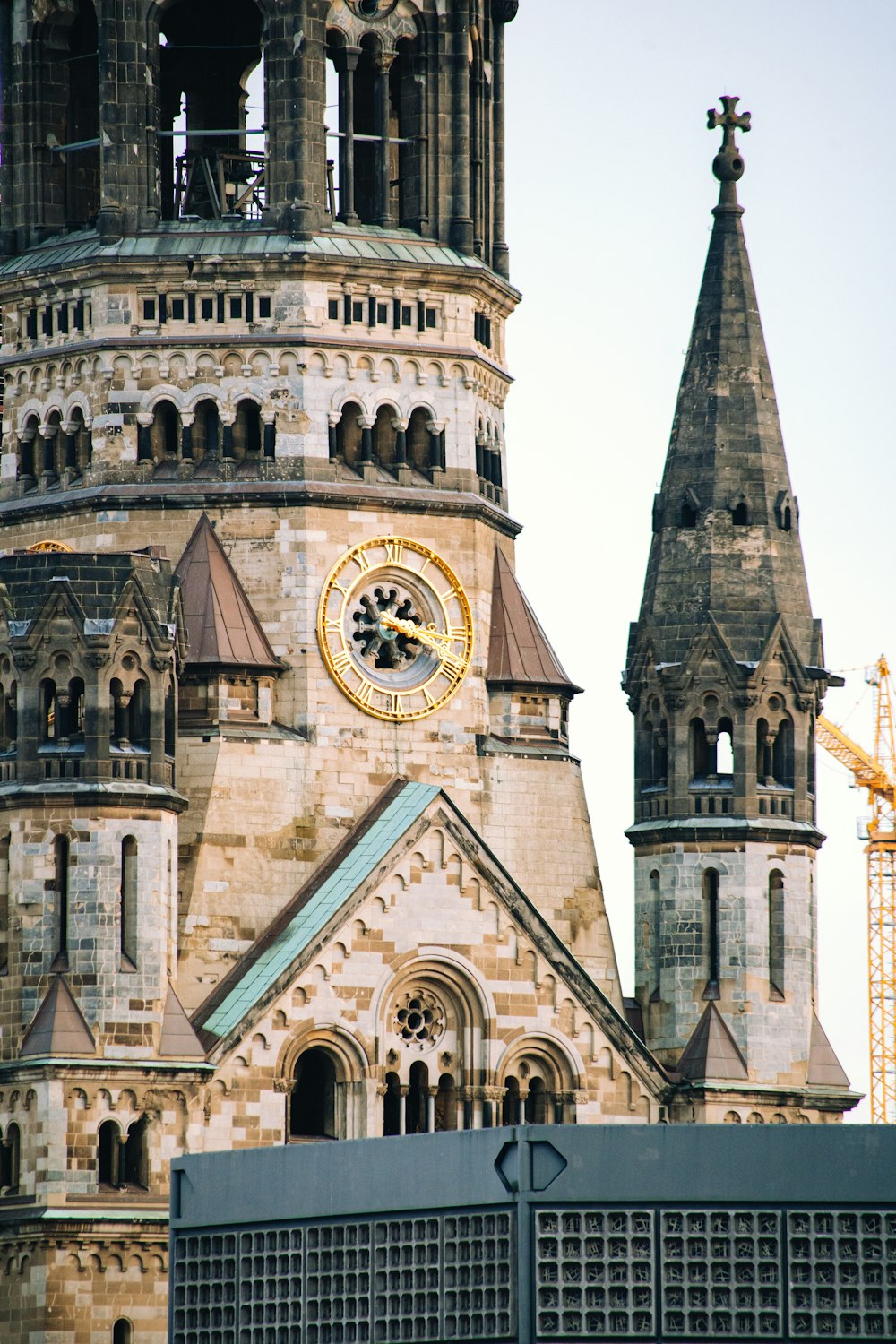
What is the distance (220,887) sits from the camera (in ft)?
350

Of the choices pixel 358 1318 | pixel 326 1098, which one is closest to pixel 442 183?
pixel 326 1098

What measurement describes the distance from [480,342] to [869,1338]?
25527 mm

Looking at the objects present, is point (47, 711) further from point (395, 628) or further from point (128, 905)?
point (395, 628)

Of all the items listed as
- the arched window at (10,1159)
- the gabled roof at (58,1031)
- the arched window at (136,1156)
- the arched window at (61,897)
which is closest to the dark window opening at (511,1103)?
the arched window at (136,1156)

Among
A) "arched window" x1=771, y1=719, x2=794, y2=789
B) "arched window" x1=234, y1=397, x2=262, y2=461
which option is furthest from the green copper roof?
"arched window" x1=234, y1=397, x2=262, y2=461

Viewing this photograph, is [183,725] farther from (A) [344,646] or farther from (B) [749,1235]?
(B) [749,1235]

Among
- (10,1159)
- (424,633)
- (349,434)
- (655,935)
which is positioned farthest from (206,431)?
(10,1159)

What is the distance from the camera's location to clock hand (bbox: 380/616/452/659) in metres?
110

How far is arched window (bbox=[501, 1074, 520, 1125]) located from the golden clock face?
24.0ft

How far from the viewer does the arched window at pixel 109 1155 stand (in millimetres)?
102500

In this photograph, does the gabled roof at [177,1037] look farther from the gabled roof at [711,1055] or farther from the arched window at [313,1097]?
the gabled roof at [711,1055]

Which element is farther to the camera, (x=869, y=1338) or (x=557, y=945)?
(x=557, y=945)

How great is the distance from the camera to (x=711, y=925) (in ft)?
362

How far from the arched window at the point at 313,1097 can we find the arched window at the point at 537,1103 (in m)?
3.96
